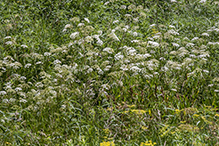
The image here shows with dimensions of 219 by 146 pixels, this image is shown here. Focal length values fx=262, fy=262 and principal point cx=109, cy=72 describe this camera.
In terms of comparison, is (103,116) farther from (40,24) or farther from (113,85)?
(40,24)

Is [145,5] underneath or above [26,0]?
underneath

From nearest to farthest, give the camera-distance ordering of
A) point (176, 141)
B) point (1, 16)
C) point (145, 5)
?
point (176, 141) < point (1, 16) < point (145, 5)

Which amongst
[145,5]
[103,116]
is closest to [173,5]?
[145,5]

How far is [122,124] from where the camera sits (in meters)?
3.55

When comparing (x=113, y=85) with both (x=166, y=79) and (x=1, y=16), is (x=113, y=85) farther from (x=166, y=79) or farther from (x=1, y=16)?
(x=1, y=16)

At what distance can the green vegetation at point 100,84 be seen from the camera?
11.1 feet

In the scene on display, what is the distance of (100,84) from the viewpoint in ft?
15.3

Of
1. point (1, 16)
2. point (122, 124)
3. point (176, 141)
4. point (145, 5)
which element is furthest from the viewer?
point (145, 5)

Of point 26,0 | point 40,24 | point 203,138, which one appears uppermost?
point 26,0

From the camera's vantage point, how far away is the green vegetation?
11.1 ft

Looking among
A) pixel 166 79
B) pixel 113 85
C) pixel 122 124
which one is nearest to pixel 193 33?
pixel 166 79

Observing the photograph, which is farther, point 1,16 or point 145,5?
point 145,5

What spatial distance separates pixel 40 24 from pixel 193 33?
13.5 feet

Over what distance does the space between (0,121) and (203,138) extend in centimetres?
271
